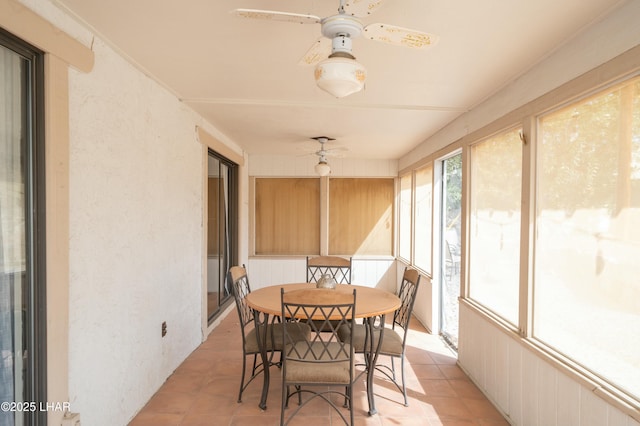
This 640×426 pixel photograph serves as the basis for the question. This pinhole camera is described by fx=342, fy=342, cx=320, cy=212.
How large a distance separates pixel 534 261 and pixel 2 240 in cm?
278

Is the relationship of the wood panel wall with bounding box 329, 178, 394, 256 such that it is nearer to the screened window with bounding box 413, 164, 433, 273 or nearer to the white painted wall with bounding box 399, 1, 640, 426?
the screened window with bounding box 413, 164, 433, 273

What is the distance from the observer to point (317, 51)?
145 cm

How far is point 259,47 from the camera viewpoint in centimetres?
201

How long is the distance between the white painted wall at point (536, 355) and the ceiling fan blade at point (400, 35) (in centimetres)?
93

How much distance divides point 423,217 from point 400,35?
145 inches

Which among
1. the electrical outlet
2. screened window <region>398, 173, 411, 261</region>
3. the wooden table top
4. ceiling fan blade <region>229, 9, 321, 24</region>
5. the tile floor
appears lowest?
the tile floor

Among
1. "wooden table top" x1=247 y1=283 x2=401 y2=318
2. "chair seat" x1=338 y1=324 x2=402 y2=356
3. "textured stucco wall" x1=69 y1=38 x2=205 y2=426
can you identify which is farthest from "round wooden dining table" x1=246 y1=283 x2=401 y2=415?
"textured stucco wall" x1=69 y1=38 x2=205 y2=426

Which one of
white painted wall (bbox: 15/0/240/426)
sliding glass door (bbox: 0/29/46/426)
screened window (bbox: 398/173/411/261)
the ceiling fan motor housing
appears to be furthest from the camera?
screened window (bbox: 398/173/411/261)

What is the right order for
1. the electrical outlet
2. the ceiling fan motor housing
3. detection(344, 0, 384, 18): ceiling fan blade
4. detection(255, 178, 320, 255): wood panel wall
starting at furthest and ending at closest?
detection(255, 178, 320, 255): wood panel wall, the electrical outlet, the ceiling fan motor housing, detection(344, 0, 384, 18): ceiling fan blade

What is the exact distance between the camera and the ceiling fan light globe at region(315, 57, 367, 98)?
1280 millimetres

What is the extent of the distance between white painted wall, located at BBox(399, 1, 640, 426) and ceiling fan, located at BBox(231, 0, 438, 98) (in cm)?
94

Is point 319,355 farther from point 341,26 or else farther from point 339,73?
point 341,26

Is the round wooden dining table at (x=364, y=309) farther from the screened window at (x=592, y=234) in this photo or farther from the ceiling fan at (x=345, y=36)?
the ceiling fan at (x=345, y=36)

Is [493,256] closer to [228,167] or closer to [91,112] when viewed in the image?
[91,112]
